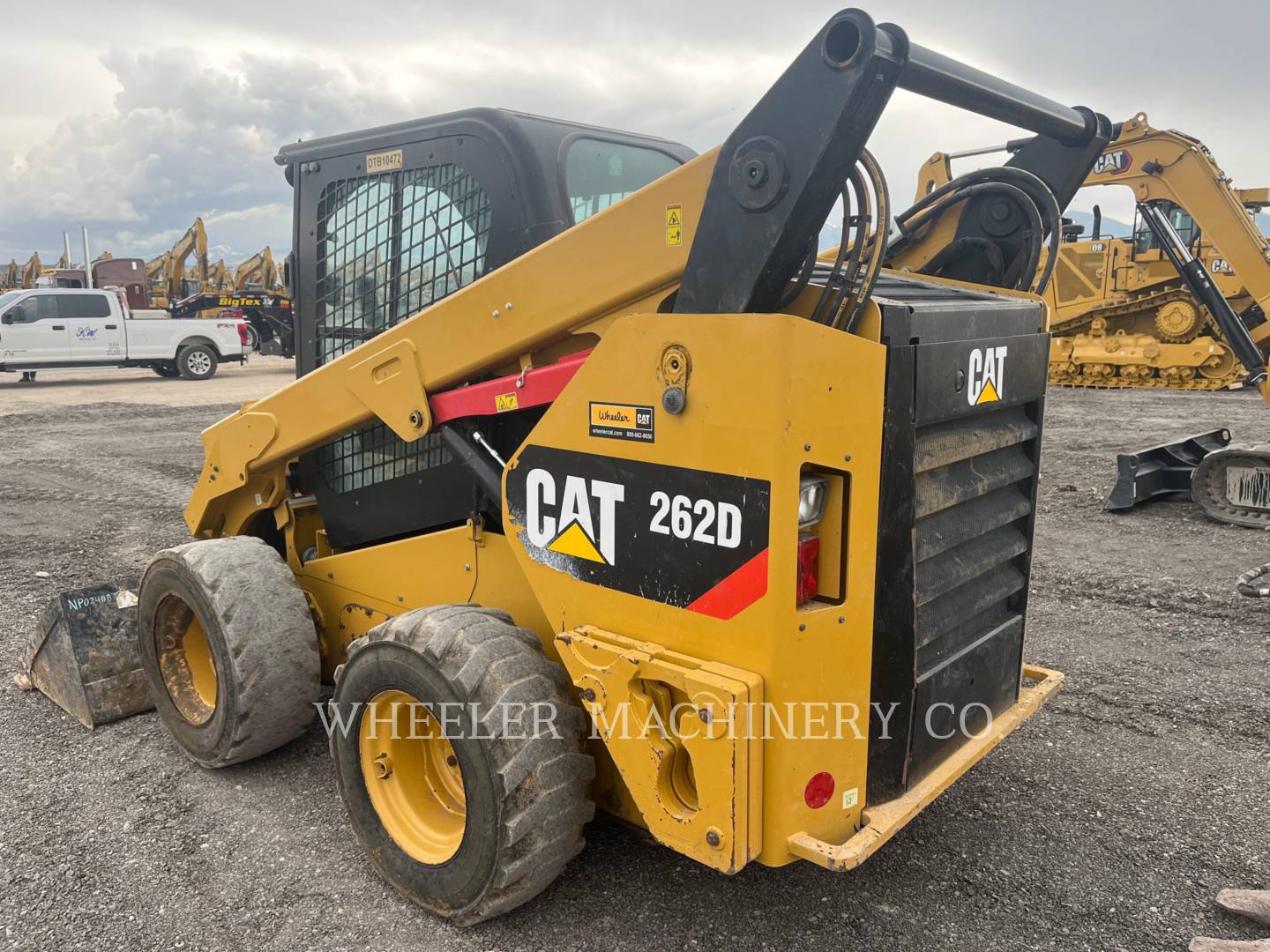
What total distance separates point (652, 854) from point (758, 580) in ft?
4.21

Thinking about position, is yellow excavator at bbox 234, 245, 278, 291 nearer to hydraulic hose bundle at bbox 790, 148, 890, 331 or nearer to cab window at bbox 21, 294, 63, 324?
cab window at bbox 21, 294, 63, 324

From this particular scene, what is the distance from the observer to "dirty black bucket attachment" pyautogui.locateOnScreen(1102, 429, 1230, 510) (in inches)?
310

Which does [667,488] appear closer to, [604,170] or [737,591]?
[737,591]

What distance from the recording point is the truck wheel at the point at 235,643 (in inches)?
137

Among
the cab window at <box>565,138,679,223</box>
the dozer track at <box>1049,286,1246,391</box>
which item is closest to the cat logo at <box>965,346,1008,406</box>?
the cab window at <box>565,138,679,223</box>

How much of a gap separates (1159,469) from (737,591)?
7.08 metres

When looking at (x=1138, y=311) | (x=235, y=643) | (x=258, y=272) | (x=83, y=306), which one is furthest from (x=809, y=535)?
(x=258, y=272)

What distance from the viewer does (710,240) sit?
A: 2.32 meters

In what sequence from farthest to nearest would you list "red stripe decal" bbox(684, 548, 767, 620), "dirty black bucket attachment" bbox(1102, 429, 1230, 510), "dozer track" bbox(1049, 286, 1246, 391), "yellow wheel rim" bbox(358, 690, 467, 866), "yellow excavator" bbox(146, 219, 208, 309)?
"yellow excavator" bbox(146, 219, 208, 309)
"dozer track" bbox(1049, 286, 1246, 391)
"dirty black bucket attachment" bbox(1102, 429, 1230, 510)
"yellow wheel rim" bbox(358, 690, 467, 866)
"red stripe decal" bbox(684, 548, 767, 620)

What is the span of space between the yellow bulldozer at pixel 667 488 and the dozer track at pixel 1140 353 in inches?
622

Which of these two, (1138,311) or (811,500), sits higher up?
(1138,311)

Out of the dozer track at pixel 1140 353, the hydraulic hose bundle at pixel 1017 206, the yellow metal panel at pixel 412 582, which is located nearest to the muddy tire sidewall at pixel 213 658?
the yellow metal panel at pixel 412 582

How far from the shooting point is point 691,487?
93.4 inches

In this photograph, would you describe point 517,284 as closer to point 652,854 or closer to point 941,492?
point 941,492
